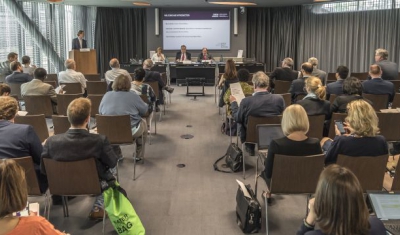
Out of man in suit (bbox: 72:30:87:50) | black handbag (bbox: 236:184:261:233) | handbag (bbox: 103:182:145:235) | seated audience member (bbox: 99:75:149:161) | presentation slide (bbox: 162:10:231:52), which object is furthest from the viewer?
presentation slide (bbox: 162:10:231:52)

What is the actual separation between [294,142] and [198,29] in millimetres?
12075

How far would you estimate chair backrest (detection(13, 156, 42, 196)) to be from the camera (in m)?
3.06

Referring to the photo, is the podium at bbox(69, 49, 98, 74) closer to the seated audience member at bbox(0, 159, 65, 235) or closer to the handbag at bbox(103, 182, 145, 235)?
the handbag at bbox(103, 182, 145, 235)

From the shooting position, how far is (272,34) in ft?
50.3

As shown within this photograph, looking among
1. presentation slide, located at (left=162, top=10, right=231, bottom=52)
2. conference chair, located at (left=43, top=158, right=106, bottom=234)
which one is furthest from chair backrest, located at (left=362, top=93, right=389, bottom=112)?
presentation slide, located at (left=162, top=10, right=231, bottom=52)

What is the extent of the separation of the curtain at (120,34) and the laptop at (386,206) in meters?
13.6

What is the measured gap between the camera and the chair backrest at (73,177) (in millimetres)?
3223

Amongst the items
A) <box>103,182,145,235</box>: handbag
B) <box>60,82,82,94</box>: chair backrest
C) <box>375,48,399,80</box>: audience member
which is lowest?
<box>103,182,145,235</box>: handbag

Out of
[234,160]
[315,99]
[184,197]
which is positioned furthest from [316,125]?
[184,197]

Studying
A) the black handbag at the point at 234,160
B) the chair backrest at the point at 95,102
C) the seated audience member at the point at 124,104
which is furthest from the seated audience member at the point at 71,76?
the black handbag at the point at 234,160

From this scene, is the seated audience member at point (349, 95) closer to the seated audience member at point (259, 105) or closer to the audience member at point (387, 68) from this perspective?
the seated audience member at point (259, 105)

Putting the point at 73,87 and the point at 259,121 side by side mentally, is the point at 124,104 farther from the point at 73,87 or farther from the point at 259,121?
the point at 73,87

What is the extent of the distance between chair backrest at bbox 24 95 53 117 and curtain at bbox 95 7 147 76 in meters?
9.28

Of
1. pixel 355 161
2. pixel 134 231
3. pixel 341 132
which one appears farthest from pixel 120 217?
pixel 341 132
